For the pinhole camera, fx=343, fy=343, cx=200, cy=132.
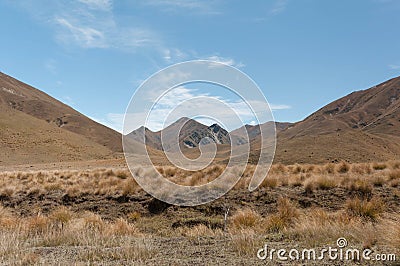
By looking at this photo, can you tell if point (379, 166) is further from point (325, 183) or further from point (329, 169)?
point (325, 183)

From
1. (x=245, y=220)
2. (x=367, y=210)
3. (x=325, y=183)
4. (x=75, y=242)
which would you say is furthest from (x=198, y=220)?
(x=325, y=183)

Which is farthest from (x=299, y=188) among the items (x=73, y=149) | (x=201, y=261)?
(x=73, y=149)

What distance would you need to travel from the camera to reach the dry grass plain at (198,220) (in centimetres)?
621

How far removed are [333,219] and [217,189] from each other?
6.04 m

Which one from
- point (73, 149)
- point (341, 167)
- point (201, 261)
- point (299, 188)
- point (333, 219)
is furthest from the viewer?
point (73, 149)

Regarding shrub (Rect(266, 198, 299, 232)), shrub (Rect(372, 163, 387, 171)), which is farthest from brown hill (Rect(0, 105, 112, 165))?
shrub (Rect(266, 198, 299, 232))

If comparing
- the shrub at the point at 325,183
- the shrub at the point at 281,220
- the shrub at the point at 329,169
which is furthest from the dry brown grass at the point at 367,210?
the shrub at the point at 329,169

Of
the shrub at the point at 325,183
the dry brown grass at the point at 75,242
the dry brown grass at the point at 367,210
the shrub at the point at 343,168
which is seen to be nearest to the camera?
the dry brown grass at the point at 75,242

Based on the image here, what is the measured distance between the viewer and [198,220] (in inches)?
438

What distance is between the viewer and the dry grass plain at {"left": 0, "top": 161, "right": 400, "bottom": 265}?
6.21m

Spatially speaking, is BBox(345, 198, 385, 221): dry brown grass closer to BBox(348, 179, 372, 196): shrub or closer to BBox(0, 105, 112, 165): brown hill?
BBox(348, 179, 372, 196): shrub

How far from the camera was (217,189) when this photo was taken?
14531 mm

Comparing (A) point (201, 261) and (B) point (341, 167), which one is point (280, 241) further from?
(B) point (341, 167)

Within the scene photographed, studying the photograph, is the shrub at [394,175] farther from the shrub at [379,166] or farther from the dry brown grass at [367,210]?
the dry brown grass at [367,210]
